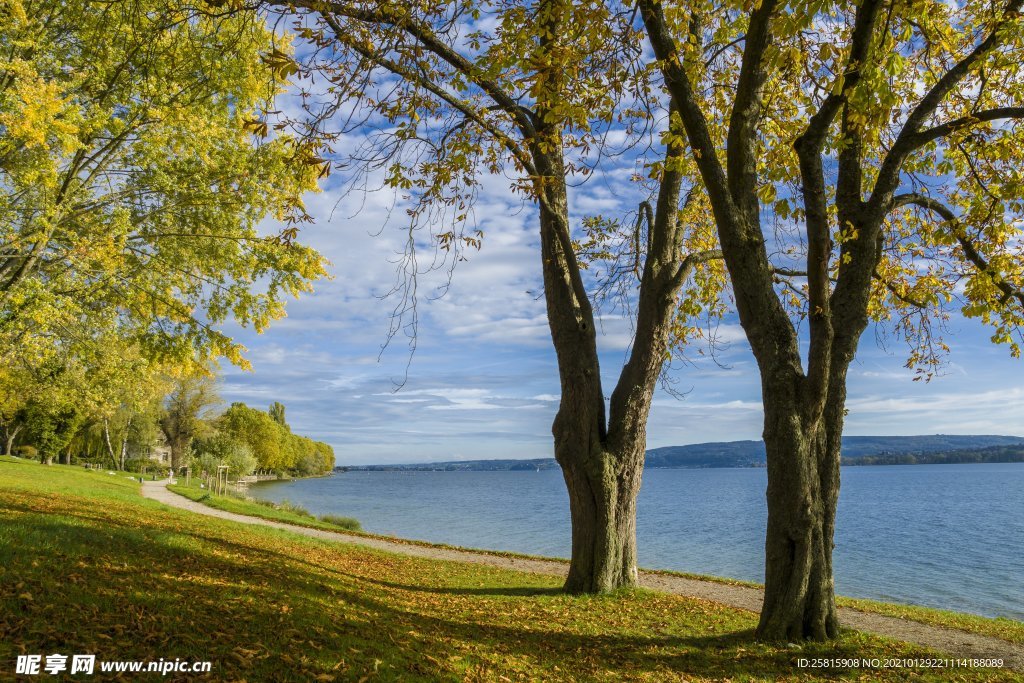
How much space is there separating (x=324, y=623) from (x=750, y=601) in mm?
9212

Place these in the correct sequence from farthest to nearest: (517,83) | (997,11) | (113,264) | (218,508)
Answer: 1. (218,508)
2. (113,264)
3. (997,11)
4. (517,83)

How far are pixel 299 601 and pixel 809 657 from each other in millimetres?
5547

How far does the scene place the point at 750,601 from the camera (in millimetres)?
12055

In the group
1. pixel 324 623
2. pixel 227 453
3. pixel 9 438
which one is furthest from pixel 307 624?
pixel 227 453

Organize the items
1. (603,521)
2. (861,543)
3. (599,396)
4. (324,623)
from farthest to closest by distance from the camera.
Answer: (861,543)
(599,396)
(603,521)
(324,623)

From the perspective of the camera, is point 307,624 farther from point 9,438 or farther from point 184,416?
point 184,416

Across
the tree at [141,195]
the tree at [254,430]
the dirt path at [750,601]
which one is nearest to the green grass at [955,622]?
the dirt path at [750,601]

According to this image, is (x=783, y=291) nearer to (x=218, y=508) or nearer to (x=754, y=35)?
(x=754, y=35)

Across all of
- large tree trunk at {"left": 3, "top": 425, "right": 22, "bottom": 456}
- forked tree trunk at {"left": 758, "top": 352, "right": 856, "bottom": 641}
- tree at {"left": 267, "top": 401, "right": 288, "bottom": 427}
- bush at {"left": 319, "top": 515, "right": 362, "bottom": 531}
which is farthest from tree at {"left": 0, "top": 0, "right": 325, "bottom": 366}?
tree at {"left": 267, "top": 401, "right": 288, "bottom": 427}

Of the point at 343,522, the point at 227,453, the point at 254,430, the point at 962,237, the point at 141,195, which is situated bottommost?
the point at 343,522

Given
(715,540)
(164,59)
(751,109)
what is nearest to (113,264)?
(164,59)

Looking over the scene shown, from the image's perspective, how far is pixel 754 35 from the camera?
6.31 m

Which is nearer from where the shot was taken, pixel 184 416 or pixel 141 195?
pixel 141 195

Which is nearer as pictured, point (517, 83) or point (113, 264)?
point (517, 83)
